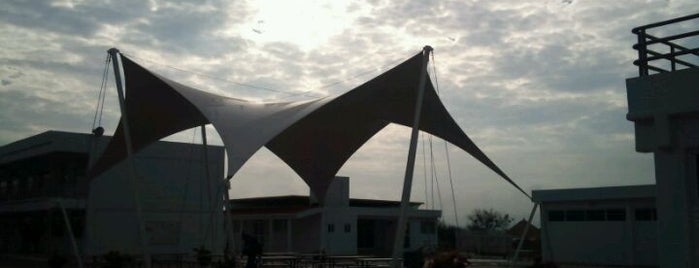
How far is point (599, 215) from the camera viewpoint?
1037 inches

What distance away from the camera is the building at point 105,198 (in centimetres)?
2898

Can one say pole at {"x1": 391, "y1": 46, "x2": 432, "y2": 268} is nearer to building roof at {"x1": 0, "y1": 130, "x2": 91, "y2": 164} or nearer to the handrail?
the handrail

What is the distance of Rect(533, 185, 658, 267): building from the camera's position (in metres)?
24.7

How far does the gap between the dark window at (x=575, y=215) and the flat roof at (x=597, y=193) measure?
0.62 metres

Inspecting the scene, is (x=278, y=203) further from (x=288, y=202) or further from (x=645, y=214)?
(x=645, y=214)

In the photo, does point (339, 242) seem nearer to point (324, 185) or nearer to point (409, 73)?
point (324, 185)

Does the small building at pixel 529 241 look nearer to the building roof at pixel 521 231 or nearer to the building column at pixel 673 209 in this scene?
the building roof at pixel 521 231

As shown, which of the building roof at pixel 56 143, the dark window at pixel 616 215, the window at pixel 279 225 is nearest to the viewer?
the dark window at pixel 616 215

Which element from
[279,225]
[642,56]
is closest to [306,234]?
[279,225]

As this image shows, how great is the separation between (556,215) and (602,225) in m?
2.05

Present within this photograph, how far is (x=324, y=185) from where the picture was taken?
2409 centimetres

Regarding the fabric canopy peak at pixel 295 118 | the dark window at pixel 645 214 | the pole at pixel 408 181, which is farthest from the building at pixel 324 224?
the pole at pixel 408 181

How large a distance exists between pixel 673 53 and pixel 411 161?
5885 mm

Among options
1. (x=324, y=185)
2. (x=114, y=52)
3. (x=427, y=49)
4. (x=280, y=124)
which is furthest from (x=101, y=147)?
(x=427, y=49)
